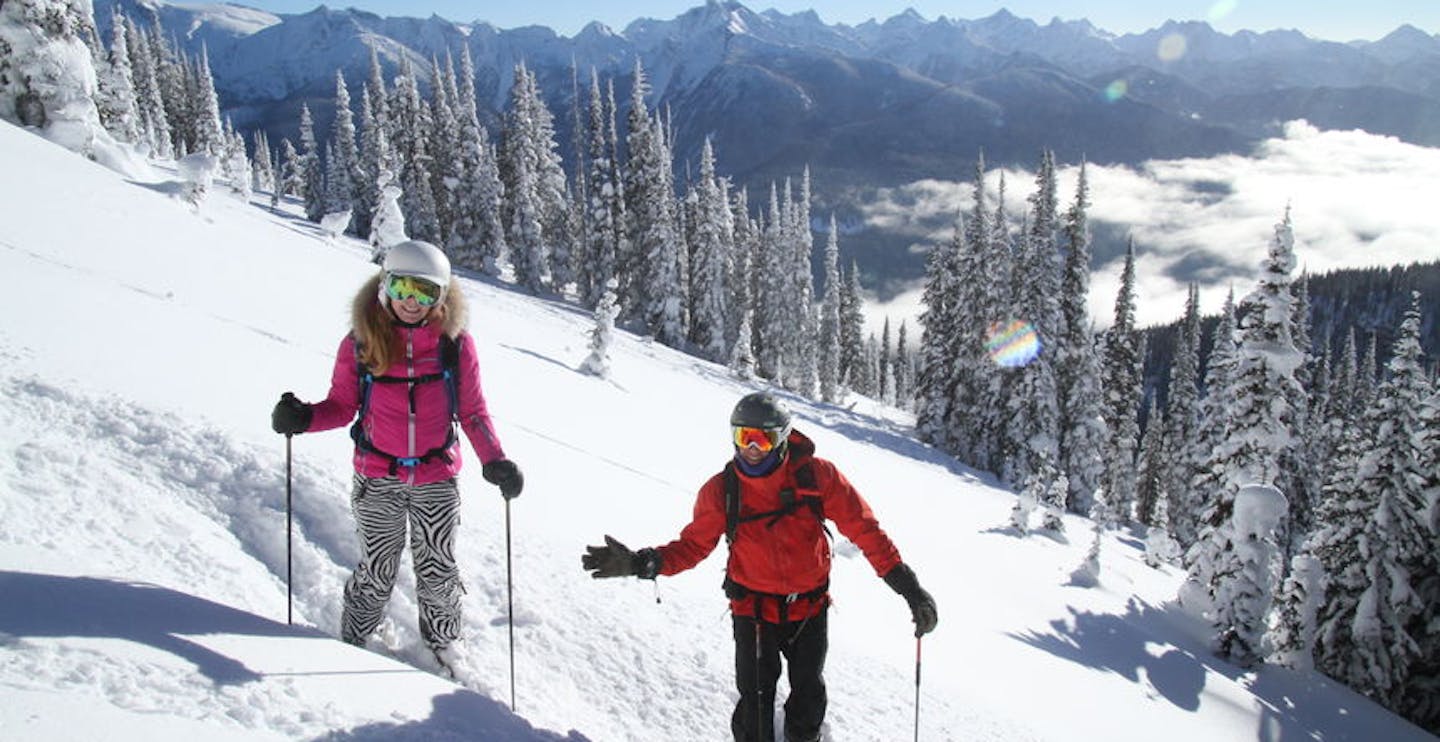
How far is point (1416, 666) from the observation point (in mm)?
21188

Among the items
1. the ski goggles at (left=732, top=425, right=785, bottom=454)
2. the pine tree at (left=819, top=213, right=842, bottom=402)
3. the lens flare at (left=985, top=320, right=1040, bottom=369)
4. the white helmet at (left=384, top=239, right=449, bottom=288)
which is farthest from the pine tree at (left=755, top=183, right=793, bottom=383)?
the white helmet at (left=384, top=239, right=449, bottom=288)

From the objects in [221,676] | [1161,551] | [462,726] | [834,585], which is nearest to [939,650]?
[834,585]

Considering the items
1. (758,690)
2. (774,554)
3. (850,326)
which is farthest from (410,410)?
(850,326)

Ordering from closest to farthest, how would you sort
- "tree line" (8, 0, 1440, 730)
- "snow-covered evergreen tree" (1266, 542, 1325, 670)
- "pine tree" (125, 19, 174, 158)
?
"tree line" (8, 0, 1440, 730)
"snow-covered evergreen tree" (1266, 542, 1325, 670)
"pine tree" (125, 19, 174, 158)

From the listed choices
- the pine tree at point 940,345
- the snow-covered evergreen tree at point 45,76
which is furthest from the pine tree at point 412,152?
the pine tree at point 940,345

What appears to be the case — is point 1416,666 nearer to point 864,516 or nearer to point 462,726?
point 864,516

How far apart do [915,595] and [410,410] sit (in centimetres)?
306

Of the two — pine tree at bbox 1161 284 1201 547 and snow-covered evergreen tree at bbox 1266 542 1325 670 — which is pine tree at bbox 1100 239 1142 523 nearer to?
pine tree at bbox 1161 284 1201 547

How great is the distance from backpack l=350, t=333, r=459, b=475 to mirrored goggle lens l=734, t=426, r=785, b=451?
1587mm

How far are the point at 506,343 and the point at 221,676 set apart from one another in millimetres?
19259

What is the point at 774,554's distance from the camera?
14.8 ft

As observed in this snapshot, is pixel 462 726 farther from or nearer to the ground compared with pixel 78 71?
nearer to the ground

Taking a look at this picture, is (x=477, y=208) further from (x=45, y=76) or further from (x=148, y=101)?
(x=148, y=101)

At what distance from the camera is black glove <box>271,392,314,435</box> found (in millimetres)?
4238
